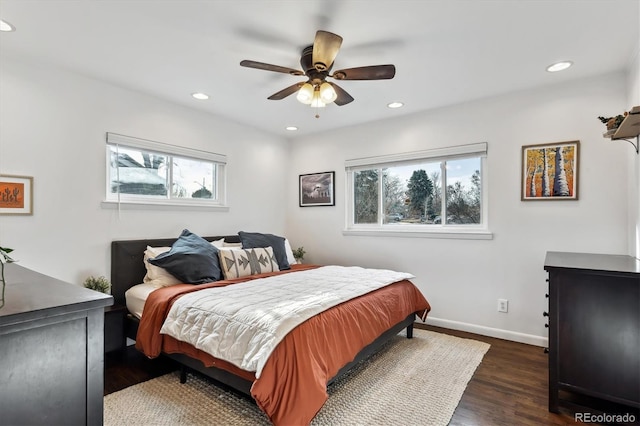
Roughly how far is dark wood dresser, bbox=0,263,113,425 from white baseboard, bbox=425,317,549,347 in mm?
3389

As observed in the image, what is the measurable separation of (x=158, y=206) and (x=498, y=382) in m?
3.43

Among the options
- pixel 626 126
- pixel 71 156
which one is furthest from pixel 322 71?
pixel 71 156

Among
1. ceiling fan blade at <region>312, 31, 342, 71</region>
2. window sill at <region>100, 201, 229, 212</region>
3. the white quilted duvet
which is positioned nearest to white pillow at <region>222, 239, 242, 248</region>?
window sill at <region>100, 201, 229, 212</region>

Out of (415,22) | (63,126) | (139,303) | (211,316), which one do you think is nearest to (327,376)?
(211,316)

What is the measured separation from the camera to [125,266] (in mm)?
3025

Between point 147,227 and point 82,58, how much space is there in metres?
1.57

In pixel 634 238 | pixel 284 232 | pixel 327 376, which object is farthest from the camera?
pixel 284 232

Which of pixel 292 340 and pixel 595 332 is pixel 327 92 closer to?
pixel 292 340

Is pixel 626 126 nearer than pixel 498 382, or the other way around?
pixel 626 126

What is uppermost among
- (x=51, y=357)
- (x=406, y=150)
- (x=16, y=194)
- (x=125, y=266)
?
(x=406, y=150)

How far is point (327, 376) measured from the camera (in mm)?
1859

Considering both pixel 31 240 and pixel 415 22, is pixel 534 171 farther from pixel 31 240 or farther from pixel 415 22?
pixel 31 240

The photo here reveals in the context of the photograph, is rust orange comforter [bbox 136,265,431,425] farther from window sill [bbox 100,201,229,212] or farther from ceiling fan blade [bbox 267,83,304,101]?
ceiling fan blade [bbox 267,83,304,101]

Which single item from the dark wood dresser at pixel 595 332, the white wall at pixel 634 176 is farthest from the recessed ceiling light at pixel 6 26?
the white wall at pixel 634 176
